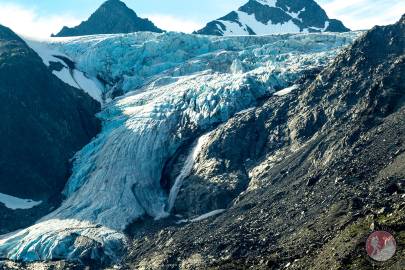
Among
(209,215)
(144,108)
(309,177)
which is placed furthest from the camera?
(144,108)

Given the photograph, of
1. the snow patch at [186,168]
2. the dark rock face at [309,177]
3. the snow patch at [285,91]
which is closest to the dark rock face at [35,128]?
the snow patch at [186,168]

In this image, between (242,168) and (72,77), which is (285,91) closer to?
(242,168)

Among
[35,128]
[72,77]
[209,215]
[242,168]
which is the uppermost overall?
[72,77]

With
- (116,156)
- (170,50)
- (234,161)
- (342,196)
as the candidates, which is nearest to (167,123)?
(116,156)

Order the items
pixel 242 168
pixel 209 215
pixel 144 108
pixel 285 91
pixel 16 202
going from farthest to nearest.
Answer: pixel 144 108 → pixel 285 91 → pixel 16 202 → pixel 242 168 → pixel 209 215

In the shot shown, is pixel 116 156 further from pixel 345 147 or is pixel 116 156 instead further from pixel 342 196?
pixel 342 196

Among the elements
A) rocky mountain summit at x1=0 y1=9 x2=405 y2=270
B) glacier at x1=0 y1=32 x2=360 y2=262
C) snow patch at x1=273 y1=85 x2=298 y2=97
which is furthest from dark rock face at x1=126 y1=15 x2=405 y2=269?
glacier at x1=0 y1=32 x2=360 y2=262

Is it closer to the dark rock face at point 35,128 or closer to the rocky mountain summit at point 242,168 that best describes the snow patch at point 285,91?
the rocky mountain summit at point 242,168

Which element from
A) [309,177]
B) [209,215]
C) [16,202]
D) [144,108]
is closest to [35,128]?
[16,202]
